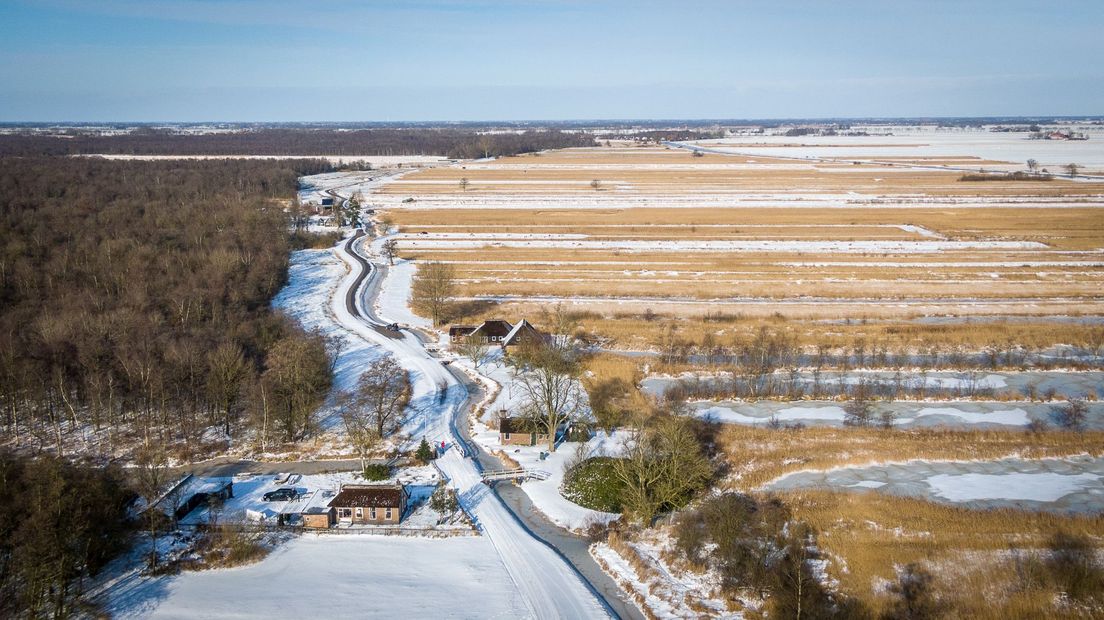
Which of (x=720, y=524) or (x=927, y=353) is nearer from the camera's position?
(x=720, y=524)

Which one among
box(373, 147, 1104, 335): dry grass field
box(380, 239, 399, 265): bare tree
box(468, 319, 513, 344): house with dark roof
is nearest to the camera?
box(468, 319, 513, 344): house with dark roof

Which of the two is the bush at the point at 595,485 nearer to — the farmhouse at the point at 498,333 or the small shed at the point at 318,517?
the small shed at the point at 318,517

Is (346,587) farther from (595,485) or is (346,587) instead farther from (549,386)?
(549,386)

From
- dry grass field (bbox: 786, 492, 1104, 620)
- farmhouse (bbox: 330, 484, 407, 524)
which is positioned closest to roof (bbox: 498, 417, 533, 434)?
farmhouse (bbox: 330, 484, 407, 524)

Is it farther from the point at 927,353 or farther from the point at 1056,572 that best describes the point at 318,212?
the point at 1056,572

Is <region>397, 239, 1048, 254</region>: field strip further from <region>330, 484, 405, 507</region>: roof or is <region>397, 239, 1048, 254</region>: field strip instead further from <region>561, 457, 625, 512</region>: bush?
<region>330, 484, 405, 507</region>: roof

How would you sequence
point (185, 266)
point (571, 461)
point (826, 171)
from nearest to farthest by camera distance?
A: point (571, 461), point (185, 266), point (826, 171)

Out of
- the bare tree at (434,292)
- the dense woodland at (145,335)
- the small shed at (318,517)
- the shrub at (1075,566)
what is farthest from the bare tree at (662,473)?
the bare tree at (434,292)

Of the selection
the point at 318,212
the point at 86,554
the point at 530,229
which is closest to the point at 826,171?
the point at 530,229
